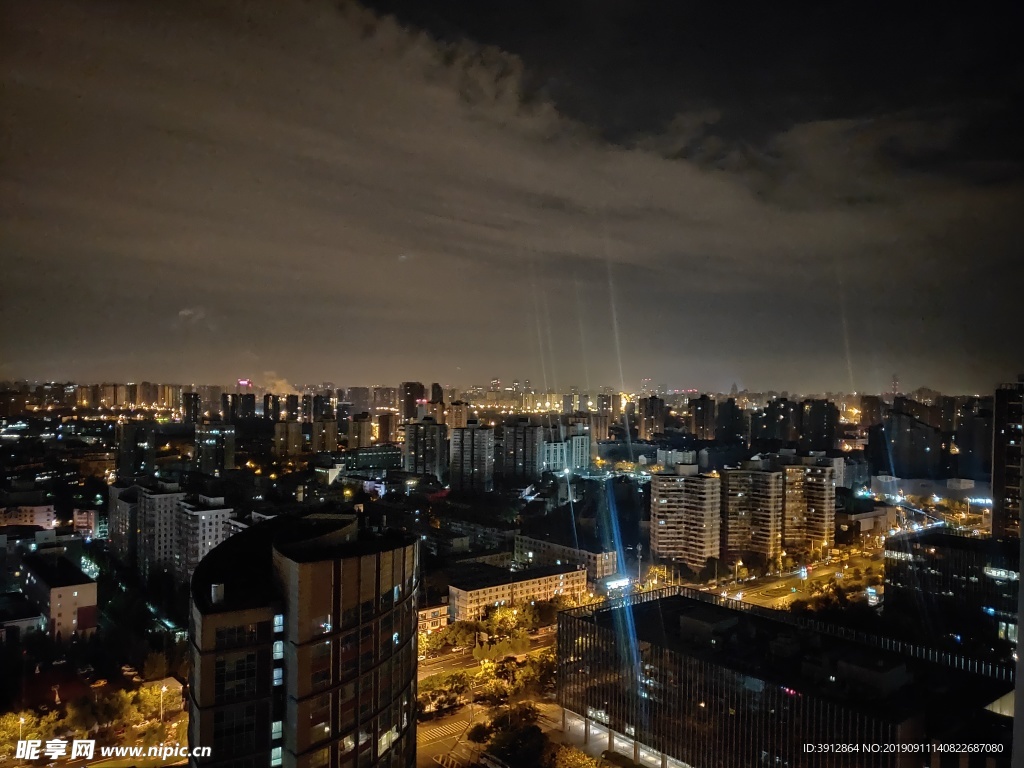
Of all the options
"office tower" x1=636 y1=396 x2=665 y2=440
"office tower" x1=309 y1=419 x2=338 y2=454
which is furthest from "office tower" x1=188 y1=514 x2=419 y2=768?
"office tower" x1=636 y1=396 x2=665 y2=440

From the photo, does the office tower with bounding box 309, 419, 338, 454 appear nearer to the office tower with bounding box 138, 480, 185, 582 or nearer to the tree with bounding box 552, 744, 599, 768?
the office tower with bounding box 138, 480, 185, 582

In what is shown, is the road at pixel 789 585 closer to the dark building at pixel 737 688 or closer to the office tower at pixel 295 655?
the dark building at pixel 737 688

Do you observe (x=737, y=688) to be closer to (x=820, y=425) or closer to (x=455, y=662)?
(x=455, y=662)

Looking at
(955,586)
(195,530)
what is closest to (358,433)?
(195,530)

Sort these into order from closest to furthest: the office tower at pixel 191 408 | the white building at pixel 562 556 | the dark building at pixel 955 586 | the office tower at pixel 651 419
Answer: the dark building at pixel 955 586 < the white building at pixel 562 556 < the office tower at pixel 191 408 < the office tower at pixel 651 419

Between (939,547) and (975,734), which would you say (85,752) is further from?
(939,547)

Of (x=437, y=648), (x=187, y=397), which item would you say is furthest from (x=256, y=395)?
(x=437, y=648)

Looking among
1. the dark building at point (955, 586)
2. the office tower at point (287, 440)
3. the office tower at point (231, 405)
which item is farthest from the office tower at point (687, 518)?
→ the office tower at point (231, 405)
